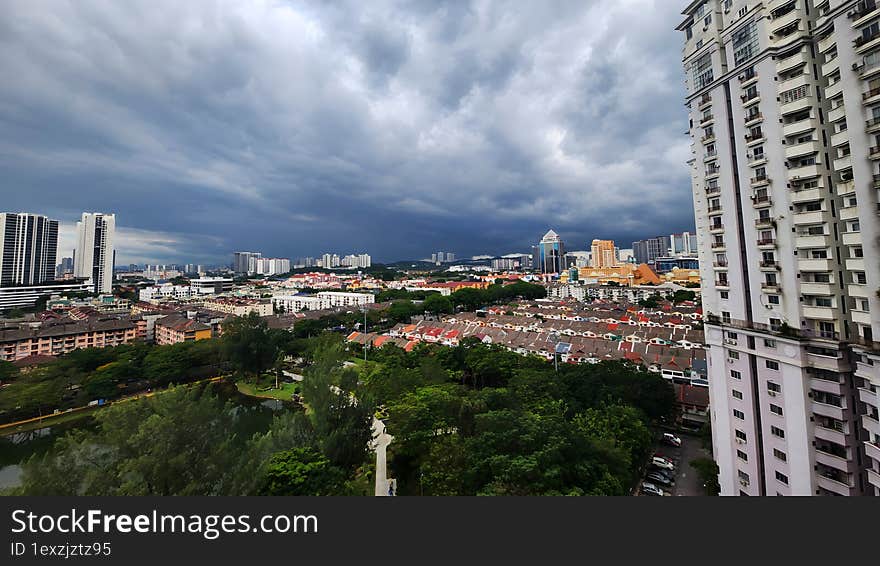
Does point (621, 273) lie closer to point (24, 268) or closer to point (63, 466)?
point (63, 466)

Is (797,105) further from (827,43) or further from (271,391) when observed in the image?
(271,391)

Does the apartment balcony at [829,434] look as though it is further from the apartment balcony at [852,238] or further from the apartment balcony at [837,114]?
the apartment balcony at [837,114]

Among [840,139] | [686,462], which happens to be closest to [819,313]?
[840,139]

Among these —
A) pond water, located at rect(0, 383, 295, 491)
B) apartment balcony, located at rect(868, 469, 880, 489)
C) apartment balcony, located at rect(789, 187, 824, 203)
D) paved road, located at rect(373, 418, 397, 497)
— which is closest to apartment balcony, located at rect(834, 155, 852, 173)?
apartment balcony, located at rect(789, 187, 824, 203)

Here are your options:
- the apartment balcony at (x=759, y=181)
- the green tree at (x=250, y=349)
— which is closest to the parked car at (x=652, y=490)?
the apartment balcony at (x=759, y=181)

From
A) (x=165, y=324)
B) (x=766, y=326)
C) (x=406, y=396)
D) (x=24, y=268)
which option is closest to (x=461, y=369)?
(x=406, y=396)

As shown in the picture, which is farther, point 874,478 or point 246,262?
point 246,262
